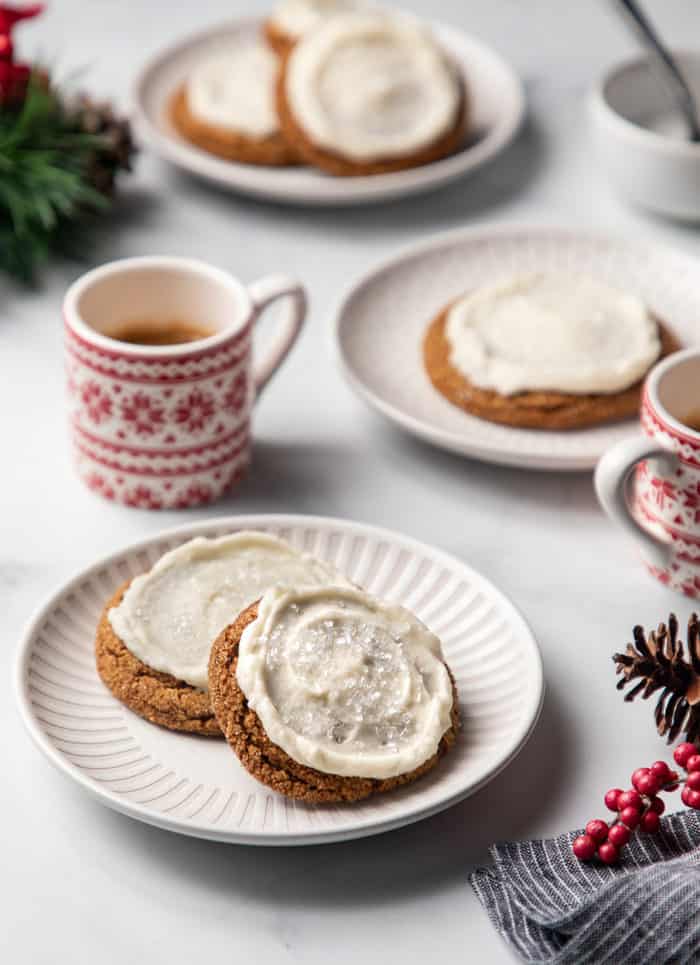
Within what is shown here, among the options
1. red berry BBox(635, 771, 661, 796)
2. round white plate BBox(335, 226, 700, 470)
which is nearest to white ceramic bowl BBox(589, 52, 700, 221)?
round white plate BBox(335, 226, 700, 470)

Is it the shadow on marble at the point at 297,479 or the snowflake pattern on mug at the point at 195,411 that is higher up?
the snowflake pattern on mug at the point at 195,411

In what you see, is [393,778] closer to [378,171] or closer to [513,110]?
[378,171]

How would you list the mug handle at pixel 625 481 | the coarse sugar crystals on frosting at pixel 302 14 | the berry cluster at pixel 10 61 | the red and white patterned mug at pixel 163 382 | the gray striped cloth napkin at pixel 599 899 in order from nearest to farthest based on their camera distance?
the gray striped cloth napkin at pixel 599 899 < the mug handle at pixel 625 481 < the red and white patterned mug at pixel 163 382 < the berry cluster at pixel 10 61 < the coarse sugar crystals on frosting at pixel 302 14

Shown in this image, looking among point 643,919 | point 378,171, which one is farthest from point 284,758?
point 378,171

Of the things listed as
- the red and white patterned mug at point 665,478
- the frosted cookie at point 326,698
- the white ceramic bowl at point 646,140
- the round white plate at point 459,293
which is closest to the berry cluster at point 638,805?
the frosted cookie at point 326,698

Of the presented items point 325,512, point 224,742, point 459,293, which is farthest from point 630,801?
point 459,293

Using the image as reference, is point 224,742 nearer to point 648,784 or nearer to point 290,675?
point 290,675

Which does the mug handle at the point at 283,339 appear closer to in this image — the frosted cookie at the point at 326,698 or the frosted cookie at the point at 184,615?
the frosted cookie at the point at 184,615

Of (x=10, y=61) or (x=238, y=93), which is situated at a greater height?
(x=10, y=61)
